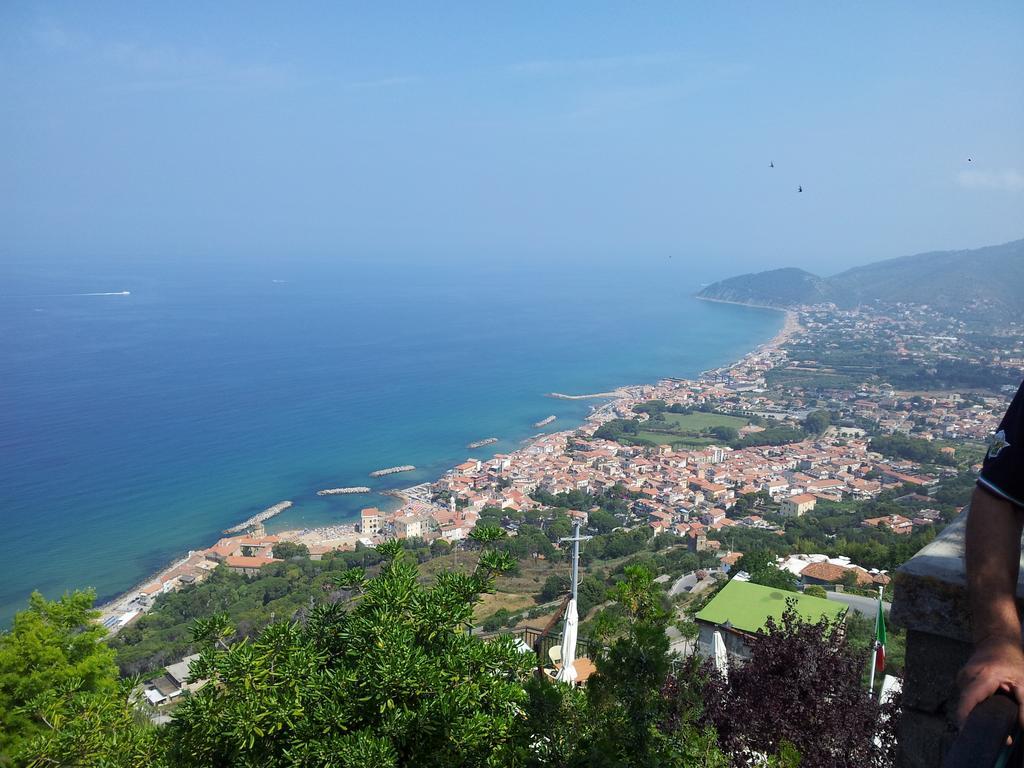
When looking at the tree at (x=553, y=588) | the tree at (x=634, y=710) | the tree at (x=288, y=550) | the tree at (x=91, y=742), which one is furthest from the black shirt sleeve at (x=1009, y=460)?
the tree at (x=288, y=550)

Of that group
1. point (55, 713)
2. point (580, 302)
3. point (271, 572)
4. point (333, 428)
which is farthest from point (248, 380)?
point (580, 302)

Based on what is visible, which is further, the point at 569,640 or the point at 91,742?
the point at 569,640

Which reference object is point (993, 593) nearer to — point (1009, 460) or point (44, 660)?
point (1009, 460)

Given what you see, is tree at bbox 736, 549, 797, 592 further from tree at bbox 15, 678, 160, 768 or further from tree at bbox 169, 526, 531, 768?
tree at bbox 15, 678, 160, 768

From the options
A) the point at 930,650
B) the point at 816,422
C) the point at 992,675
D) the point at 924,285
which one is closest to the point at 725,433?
the point at 816,422

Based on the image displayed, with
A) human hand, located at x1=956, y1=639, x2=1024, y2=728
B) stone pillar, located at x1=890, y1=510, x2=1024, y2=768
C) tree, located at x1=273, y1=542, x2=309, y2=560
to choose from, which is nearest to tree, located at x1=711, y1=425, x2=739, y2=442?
tree, located at x1=273, y1=542, x2=309, y2=560
